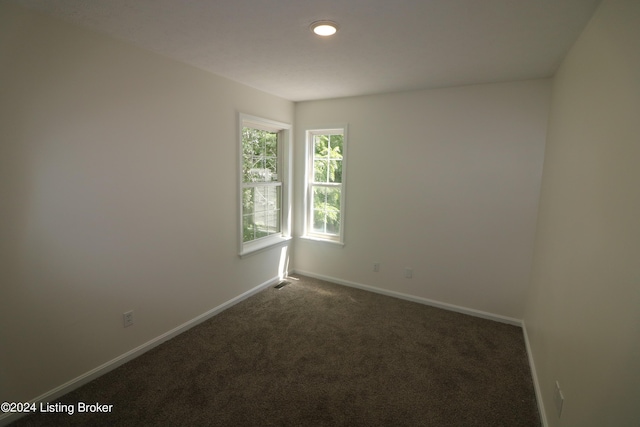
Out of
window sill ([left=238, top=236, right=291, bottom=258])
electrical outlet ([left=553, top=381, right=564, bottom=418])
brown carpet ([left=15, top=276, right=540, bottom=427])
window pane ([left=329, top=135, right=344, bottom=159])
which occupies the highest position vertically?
window pane ([left=329, top=135, right=344, bottom=159])

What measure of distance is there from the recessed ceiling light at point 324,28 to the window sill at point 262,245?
2386mm

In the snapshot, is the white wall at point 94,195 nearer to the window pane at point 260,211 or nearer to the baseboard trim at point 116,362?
the baseboard trim at point 116,362

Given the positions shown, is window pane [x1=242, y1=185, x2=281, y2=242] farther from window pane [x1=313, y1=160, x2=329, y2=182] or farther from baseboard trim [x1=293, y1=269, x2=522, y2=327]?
baseboard trim [x1=293, y1=269, x2=522, y2=327]

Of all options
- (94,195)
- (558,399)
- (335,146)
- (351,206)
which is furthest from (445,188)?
(94,195)

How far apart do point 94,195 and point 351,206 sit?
267cm

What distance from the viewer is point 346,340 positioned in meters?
2.77

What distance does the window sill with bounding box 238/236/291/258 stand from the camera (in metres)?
3.55

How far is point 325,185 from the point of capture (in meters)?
4.14

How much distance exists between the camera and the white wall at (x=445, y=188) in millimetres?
2949

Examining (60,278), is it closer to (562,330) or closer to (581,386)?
(581,386)

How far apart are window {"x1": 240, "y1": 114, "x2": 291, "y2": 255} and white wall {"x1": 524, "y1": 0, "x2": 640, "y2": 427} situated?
2.85 m

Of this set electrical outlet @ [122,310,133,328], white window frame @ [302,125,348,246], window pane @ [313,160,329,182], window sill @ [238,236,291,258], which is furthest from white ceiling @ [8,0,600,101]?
electrical outlet @ [122,310,133,328]

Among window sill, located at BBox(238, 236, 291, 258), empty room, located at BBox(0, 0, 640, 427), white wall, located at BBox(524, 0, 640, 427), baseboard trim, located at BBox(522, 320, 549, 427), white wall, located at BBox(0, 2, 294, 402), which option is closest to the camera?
white wall, located at BBox(524, 0, 640, 427)

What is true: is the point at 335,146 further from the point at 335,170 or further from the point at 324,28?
the point at 324,28
